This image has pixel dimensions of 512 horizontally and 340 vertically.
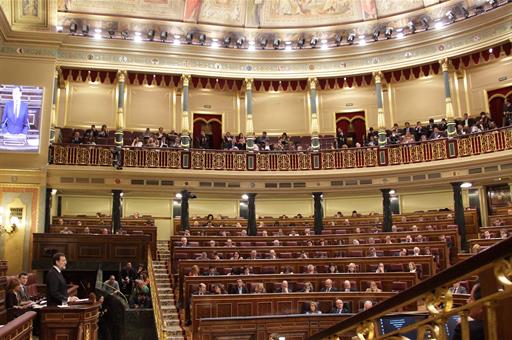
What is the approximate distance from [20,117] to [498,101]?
1592 centimetres

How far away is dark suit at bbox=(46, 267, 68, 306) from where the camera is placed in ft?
20.0

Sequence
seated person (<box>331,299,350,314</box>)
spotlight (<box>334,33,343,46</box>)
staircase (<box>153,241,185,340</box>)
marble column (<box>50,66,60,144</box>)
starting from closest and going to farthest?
seated person (<box>331,299,350,314</box>) < staircase (<box>153,241,185,340</box>) < marble column (<box>50,66,60,144</box>) < spotlight (<box>334,33,343,46</box>)

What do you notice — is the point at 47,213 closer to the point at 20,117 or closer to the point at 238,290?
the point at 20,117

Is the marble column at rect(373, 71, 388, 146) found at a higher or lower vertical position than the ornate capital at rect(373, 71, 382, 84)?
lower

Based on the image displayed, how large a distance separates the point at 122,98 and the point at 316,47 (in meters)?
7.34

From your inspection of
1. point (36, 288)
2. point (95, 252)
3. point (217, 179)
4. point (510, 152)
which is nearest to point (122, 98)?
point (217, 179)

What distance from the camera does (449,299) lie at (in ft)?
6.61

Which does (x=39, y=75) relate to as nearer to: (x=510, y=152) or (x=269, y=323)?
(x=269, y=323)

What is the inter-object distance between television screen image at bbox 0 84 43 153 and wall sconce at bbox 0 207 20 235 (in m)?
1.96

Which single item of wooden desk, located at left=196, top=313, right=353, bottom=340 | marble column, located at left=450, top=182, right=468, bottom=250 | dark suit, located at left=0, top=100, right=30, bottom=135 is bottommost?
wooden desk, located at left=196, top=313, right=353, bottom=340

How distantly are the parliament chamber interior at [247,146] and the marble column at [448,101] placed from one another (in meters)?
0.06

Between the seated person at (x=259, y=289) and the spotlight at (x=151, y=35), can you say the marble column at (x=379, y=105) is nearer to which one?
the spotlight at (x=151, y=35)

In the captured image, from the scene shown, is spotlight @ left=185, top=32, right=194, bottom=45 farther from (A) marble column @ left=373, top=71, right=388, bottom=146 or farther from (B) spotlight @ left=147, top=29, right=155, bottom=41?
(A) marble column @ left=373, top=71, right=388, bottom=146

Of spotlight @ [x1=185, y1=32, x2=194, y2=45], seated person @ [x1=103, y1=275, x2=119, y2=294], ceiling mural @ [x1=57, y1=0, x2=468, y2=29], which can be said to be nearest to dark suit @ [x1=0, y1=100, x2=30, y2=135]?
ceiling mural @ [x1=57, y1=0, x2=468, y2=29]
